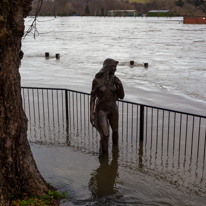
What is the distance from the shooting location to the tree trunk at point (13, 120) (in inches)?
190

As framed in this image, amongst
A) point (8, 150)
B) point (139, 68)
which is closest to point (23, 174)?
point (8, 150)

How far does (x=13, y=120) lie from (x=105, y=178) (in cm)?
242

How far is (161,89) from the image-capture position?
1581cm

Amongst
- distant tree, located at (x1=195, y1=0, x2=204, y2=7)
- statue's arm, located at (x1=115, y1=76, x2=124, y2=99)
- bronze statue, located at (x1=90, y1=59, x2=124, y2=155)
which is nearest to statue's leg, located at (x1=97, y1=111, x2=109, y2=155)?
bronze statue, located at (x1=90, y1=59, x2=124, y2=155)

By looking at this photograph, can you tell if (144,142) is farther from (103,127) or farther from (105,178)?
(105,178)

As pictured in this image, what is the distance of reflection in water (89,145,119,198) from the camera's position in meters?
6.09

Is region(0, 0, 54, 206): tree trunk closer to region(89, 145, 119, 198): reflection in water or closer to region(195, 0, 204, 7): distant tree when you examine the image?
region(89, 145, 119, 198): reflection in water

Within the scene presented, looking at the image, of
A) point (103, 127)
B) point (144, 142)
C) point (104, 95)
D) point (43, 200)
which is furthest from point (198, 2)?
point (43, 200)

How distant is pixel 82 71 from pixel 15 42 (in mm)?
16496

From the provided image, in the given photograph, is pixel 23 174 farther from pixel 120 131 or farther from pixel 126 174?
pixel 120 131

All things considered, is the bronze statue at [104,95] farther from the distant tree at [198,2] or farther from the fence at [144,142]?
the distant tree at [198,2]

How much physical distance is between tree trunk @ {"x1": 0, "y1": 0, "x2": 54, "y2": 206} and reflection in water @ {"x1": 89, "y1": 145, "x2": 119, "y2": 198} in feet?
3.38

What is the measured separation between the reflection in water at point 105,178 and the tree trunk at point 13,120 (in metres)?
1.03

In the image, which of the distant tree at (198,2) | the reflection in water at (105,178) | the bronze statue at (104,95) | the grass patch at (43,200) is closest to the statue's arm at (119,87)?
the bronze statue at (104,95)
